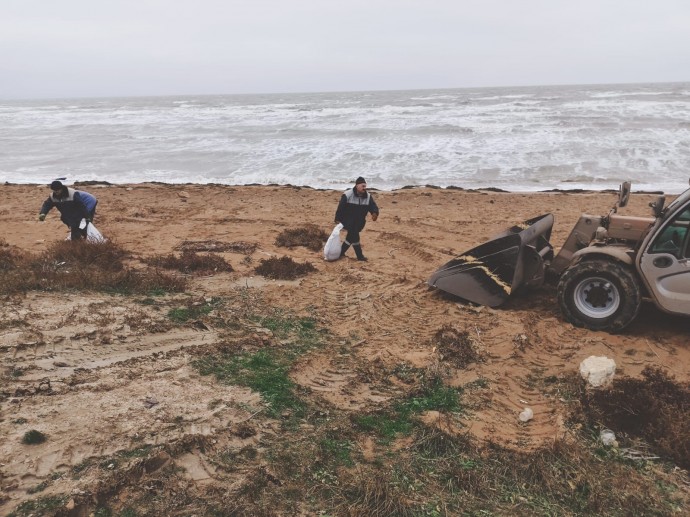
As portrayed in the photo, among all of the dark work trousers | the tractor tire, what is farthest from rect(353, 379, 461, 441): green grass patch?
the dark work trousers

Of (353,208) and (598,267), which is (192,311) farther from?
(598,267)

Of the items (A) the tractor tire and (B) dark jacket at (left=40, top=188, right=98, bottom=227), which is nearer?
(A) the tractor tire

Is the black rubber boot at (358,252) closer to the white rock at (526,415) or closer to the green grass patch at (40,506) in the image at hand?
the white rock at (526,415)

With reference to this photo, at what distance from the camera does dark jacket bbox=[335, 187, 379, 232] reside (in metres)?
8.78

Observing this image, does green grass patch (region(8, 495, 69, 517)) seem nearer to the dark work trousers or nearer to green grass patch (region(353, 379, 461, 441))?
green grass patch (region(353, 379, 461, 441))

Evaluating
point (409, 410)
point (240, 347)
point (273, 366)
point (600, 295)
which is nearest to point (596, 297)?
→ point (600, 295)

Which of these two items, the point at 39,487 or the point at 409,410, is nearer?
the point at 39,487

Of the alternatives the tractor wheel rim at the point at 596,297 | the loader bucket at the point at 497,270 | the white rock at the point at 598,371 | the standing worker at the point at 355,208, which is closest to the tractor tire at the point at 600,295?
the tractor wheel rim at the point at 596,297

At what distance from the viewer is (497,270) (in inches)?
263

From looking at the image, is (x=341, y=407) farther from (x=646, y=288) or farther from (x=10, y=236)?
(x=10, y=236)

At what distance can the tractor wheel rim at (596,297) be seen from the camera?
582cm

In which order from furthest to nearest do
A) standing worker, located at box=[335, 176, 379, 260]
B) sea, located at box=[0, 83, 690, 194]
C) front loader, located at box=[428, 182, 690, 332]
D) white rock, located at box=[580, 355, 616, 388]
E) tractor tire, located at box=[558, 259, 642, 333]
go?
sea, located at box=[0, 83, 690, 194]
standing worker, located at box=[335, 176, 379, 260]
tractor tire, located at box=[558, 259, 642, 333]
front loader, located at box=[428, 182, 690, 332]
white rock, located at box=[580, 355, 616, 388]

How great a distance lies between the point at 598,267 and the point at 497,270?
1.26 m

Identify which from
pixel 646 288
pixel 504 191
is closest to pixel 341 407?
pixel 646 288
